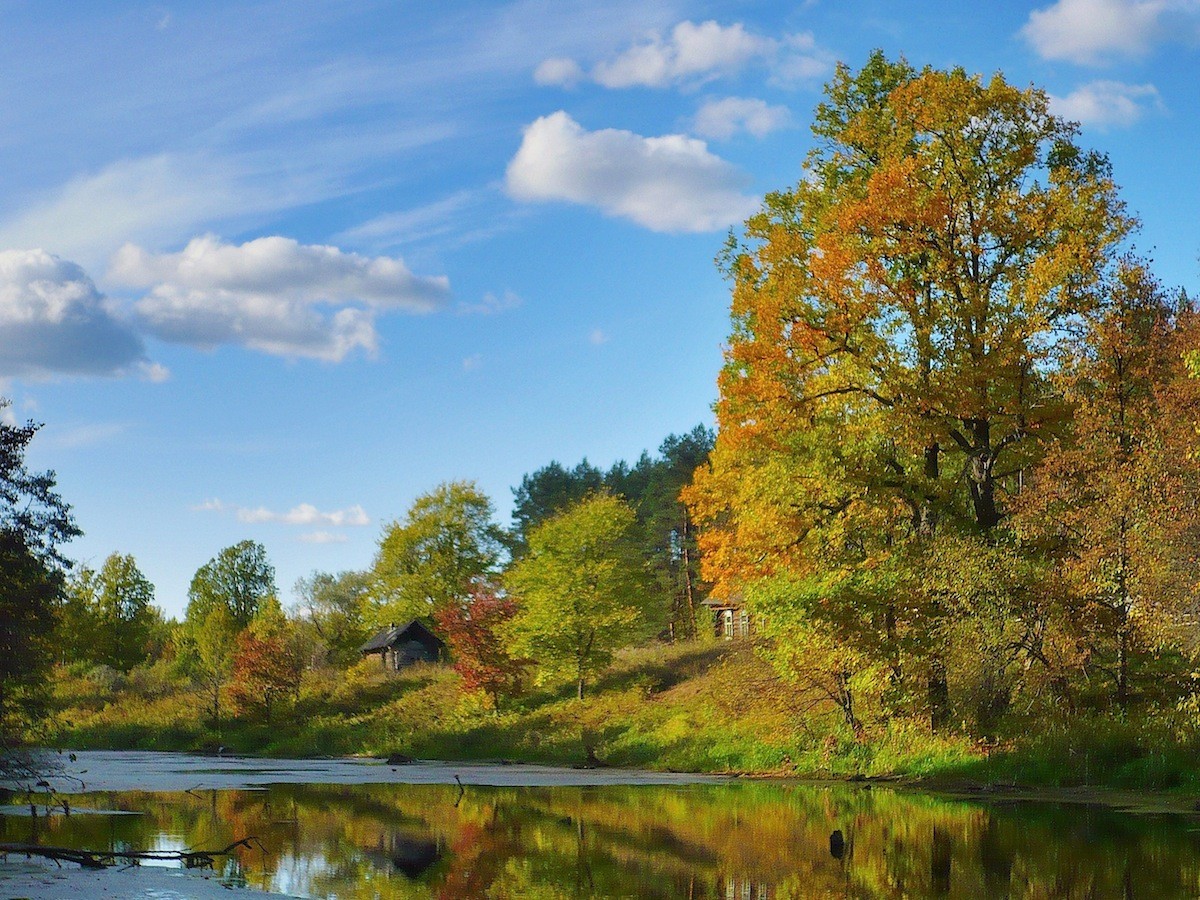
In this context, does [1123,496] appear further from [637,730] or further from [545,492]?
[545,492]

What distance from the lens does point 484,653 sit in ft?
190

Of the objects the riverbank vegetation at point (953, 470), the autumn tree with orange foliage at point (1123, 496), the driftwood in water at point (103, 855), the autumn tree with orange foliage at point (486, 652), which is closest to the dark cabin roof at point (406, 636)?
the autumn tree with orange foliage at point (486, 652)

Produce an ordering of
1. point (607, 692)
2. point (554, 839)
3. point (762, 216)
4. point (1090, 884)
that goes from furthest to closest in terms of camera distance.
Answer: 1. point (607, 692)
2. point (762, 216)
3. point (554, 839)
4. point (1090, 884)

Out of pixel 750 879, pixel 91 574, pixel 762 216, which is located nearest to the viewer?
pixel 750 879

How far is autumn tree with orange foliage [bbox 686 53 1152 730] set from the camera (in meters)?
28.8

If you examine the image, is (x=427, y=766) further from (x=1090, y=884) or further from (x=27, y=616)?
(x=1090, y=884)

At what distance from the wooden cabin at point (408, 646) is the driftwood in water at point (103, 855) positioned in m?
61.4

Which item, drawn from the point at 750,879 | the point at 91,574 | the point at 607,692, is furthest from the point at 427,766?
the point at 91,574

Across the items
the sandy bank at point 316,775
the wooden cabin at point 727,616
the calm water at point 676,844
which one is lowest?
the sandy bank at point 316,775

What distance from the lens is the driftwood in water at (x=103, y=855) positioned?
52.1ft

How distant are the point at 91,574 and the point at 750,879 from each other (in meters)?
87.3

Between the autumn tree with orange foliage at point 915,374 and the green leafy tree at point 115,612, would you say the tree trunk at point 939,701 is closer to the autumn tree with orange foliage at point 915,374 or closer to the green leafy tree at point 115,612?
the autumn tree with orange foliage at point 915,374

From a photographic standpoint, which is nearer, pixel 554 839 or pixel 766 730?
pixel 554 839

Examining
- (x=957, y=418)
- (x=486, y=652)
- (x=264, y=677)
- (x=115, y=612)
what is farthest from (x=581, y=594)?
(x=115, y=612)
